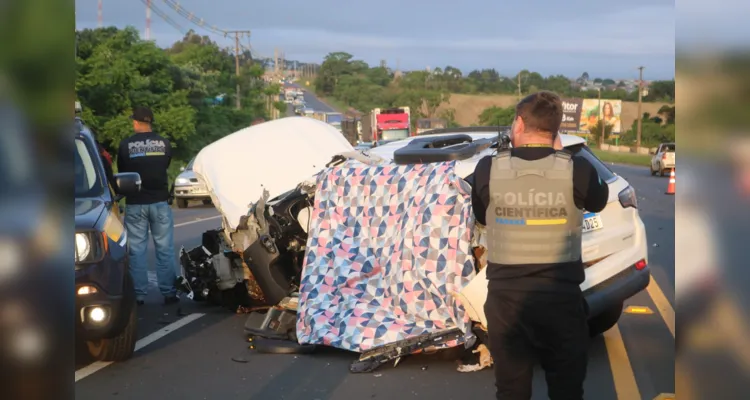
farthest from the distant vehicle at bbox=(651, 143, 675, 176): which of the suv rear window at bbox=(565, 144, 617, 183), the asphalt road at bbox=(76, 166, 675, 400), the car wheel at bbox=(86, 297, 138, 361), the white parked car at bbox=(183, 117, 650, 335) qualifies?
the car wheel at bbox=(86, 297, 138, 361)

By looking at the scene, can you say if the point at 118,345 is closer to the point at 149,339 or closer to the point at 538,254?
the point at 149,339

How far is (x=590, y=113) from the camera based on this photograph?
116062 millimetres

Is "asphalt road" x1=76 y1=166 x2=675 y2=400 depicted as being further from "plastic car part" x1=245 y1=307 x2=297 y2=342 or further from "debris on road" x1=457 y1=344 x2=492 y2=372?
"plastic car part" x1=245 y1=307 x2=297 y2=342

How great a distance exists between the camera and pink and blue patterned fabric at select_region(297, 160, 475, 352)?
6.51m

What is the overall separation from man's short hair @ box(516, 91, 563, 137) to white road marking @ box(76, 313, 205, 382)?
13.1 ft

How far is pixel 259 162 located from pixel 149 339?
6.08ft

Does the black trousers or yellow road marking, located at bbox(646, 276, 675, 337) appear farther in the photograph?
yellow road marking, located at bbox(646, 276, 675, 337)

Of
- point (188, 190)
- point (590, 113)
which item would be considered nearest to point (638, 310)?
point (188, 190)

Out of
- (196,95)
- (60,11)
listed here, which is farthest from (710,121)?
(196,95)

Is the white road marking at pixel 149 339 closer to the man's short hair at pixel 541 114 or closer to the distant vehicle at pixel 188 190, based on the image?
the man's short hair at pixel 541 114

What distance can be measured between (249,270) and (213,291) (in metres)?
0.95

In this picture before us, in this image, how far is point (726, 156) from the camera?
2.14 meters

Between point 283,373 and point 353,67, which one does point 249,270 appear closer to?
point 283,373

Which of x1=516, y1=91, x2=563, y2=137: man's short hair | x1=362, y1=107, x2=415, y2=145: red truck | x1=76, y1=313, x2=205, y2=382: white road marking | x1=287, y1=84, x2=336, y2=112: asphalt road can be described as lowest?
x1=76, y1=313, x2=205, y2=382: white road marking
